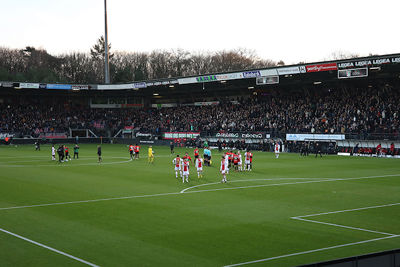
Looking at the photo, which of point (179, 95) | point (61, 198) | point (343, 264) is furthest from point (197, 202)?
point (179, 95)

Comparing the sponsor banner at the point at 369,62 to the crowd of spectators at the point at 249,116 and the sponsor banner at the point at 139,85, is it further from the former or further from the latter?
the sponsor banner at the point at 139,85

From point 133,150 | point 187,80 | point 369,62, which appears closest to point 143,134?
point 187,80

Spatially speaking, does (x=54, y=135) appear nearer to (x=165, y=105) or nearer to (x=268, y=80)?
(x=165, y=105)

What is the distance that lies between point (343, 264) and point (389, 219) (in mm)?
9930

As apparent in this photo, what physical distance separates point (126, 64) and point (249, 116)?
190ft

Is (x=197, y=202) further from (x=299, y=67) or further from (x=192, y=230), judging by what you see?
(x=299, y=67)

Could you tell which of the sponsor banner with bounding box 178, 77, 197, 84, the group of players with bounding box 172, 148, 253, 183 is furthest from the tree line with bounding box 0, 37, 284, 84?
the group of players with bounding box 172, 148, 253, 183

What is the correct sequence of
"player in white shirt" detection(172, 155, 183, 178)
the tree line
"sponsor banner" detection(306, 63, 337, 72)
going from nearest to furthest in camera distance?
1. "player in white shirt" detection(172, 155, 183, 178)
2. "sponsor banner" detection(306, 63, 337, 72)
3. the tree line

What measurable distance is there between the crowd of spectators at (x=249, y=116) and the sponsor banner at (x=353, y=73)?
5.43 m

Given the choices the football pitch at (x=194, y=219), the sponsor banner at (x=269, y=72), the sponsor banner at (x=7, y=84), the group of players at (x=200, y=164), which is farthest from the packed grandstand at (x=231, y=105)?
the football pitch at (x=194, y=219)

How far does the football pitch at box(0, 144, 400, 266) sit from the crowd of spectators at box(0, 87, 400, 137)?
25.1 m

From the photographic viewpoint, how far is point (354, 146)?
50875 mm

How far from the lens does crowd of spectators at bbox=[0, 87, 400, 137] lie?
53375mm

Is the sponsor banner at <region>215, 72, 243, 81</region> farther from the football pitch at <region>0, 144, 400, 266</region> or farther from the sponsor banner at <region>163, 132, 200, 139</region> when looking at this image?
the football pitch at <region>0, 144, 400, 266</region>
